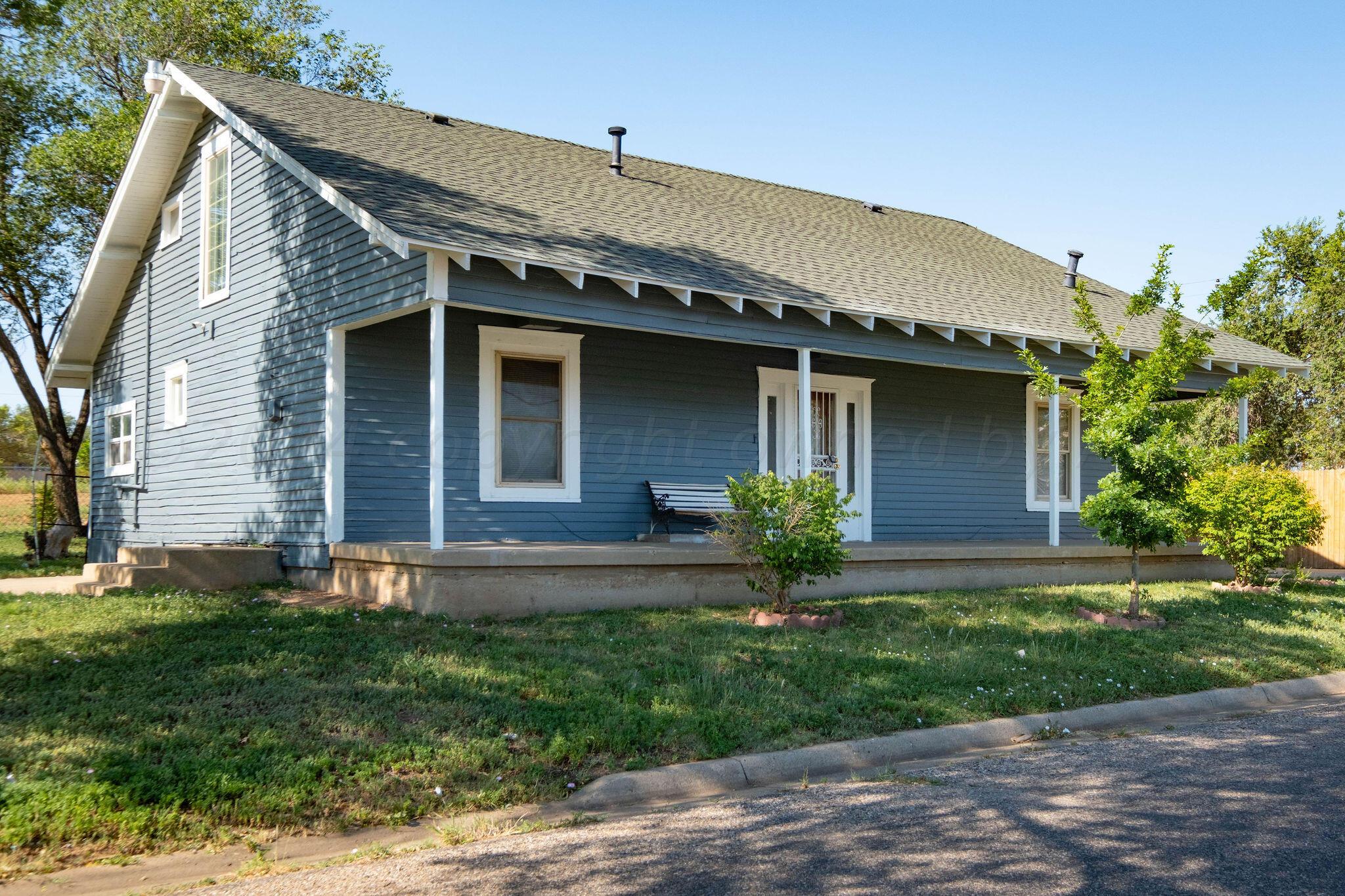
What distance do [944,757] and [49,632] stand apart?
706 centimetres

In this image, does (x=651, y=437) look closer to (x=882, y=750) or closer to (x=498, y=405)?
(x=498, y=405)

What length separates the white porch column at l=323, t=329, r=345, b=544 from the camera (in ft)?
37.5

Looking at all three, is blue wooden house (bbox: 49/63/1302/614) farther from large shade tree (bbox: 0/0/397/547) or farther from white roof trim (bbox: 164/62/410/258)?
large shade tree (bbox: 0/0/397/547)

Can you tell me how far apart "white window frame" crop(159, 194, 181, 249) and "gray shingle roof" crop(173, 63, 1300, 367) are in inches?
86.3

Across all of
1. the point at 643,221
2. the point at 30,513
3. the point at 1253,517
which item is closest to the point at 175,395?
the point at 643,221

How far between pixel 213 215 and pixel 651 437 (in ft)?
22.4

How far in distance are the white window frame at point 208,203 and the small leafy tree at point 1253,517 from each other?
12.8 metres

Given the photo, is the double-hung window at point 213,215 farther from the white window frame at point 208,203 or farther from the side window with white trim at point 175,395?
the side window with white trim at point 175,395

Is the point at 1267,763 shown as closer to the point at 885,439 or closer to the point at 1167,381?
the point at 1167,381

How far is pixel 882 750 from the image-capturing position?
7004 mm

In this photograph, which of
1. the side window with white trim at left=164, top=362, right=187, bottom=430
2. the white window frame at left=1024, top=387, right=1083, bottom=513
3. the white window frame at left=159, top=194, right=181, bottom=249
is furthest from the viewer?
the white window frame at left=1024, top=387, right=1083, bottom=513

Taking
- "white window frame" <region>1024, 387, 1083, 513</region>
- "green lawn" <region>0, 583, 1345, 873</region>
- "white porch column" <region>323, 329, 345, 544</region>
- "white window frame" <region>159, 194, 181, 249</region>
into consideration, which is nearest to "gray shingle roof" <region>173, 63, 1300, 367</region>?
"white window frame" <region>1024, 387, 1083, 513</region>

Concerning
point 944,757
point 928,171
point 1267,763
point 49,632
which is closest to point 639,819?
point 944,757

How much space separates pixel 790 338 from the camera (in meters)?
12.4
